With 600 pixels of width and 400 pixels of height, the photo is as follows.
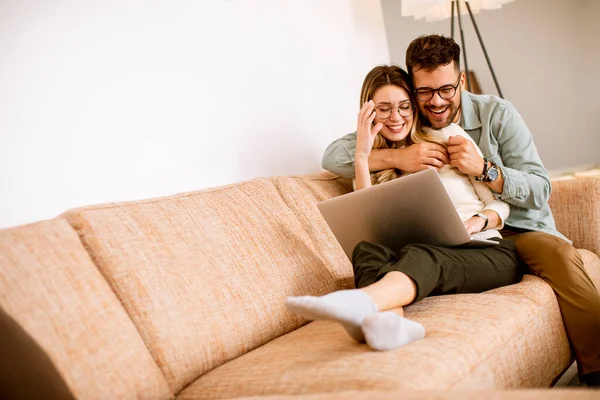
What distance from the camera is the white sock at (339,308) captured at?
125 centimetres

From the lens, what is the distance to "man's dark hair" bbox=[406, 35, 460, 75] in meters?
2.12

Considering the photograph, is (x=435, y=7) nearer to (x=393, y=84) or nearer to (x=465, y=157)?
(x=393, y=84)

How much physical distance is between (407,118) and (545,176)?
0.50 metres

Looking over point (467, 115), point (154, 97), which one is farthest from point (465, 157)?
point (154, 97)

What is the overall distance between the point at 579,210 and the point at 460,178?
0.52 meters

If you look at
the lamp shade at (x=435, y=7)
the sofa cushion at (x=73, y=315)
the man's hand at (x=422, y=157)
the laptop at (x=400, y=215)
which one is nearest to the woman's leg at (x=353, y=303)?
the laptop at (x=400, y=215)

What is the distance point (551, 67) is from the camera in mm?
4219

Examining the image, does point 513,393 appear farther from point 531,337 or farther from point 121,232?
point 121,232

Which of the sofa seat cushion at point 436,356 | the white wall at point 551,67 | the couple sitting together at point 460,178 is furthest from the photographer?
the white wall at point 551,67

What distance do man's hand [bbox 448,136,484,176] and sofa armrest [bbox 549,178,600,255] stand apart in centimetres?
49

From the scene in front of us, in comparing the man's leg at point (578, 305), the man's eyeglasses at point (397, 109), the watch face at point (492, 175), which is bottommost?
the man's leg at point (578, 305)

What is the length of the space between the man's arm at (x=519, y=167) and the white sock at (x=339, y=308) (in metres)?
0.92

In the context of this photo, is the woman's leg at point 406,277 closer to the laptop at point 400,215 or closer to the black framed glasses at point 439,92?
the laptop at point 400,215

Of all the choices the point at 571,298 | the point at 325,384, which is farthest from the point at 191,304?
the point at 571,298
